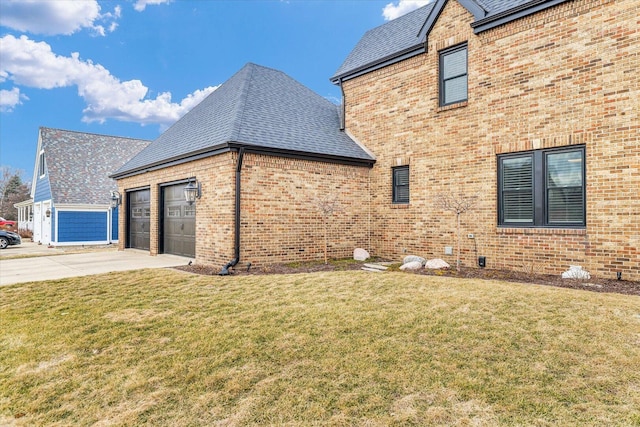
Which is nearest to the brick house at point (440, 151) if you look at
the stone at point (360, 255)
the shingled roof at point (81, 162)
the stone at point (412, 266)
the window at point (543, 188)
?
the window at point (543, 188)

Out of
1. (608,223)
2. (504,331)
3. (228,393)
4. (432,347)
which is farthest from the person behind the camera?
(608,223)

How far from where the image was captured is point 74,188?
2311 centimetres

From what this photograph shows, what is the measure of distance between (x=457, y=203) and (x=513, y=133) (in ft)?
7.15

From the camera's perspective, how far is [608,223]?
764 centimetres

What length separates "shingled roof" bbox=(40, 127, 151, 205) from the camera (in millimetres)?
22891

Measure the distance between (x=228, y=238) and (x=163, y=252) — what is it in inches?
214

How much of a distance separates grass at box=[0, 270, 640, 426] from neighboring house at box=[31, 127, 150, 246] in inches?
705

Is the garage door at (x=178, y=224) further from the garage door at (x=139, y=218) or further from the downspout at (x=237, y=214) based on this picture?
the downspout at (x=237, y=214)

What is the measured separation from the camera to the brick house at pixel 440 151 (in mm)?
7758

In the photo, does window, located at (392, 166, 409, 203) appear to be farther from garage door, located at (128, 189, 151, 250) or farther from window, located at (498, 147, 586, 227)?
garage door, located at (128, 189, 151, 250)

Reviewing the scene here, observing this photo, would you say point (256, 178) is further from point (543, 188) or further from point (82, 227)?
point (82, 227)

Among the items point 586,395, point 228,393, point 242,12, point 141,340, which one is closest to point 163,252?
point 141,340

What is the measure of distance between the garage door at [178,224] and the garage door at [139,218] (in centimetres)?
192

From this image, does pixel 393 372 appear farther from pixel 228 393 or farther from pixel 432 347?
pixel 228 393
